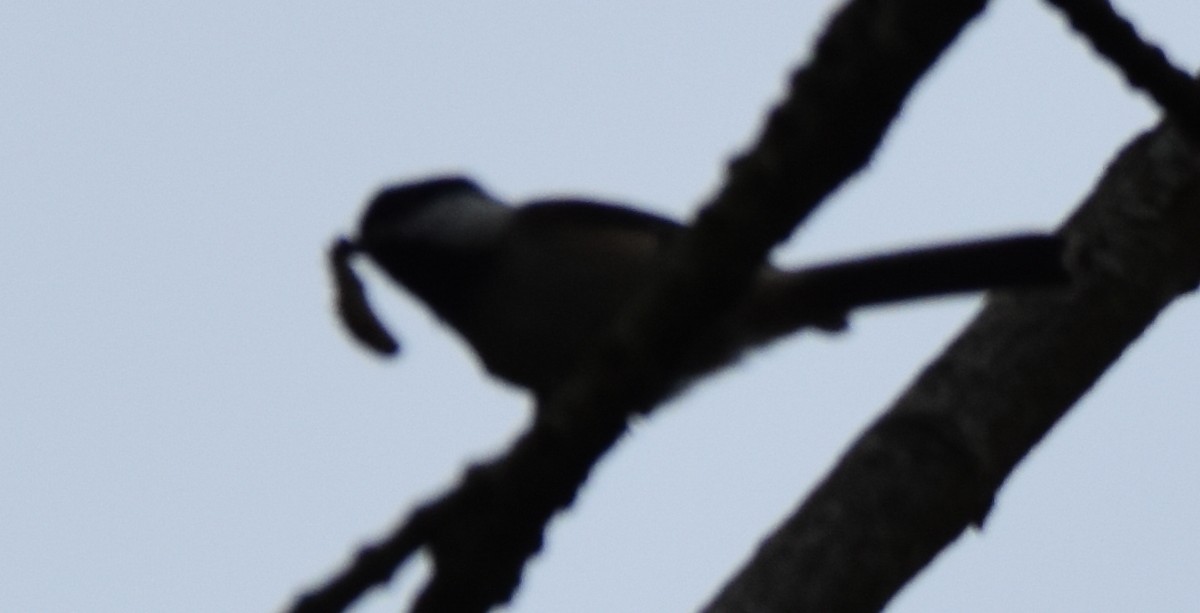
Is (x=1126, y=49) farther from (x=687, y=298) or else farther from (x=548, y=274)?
(x=548, y=274)

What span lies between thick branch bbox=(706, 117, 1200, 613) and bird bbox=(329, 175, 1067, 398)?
0.45 ft

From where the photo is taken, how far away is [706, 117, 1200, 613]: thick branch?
115 inches

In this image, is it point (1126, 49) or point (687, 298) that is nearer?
point (687, 298)

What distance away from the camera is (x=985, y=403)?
312 centimetres

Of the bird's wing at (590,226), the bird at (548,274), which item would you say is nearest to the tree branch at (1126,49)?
the bird at (548,274)

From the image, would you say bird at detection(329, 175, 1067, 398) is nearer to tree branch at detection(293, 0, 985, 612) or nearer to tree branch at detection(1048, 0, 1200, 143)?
tree branch at detection(1048, 0, 1200, 143)

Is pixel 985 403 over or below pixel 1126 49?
below

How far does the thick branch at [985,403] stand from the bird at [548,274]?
0.45ft

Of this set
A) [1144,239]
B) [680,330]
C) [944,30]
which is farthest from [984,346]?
[944,30]

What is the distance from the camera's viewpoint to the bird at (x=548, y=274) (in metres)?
3.29

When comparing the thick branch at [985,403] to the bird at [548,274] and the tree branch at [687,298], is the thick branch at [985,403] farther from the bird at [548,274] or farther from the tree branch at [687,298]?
the tree branch at [687,298]

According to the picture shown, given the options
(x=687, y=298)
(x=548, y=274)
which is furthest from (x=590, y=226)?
(x=687, y=298)

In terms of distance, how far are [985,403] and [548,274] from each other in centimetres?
105

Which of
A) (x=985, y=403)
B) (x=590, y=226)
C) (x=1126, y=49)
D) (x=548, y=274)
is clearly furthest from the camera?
(x=590, y=226)
